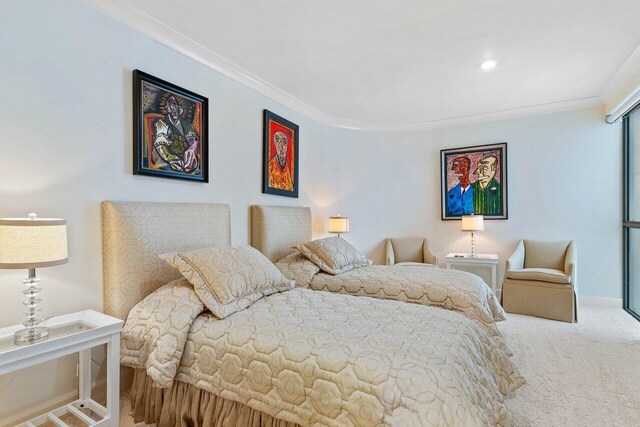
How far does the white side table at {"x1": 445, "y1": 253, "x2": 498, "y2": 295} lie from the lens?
166 inches

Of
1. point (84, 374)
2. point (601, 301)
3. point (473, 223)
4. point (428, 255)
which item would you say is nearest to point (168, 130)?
point (84, 374)

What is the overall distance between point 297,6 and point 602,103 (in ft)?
13.1

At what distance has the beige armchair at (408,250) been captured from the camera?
4.76m

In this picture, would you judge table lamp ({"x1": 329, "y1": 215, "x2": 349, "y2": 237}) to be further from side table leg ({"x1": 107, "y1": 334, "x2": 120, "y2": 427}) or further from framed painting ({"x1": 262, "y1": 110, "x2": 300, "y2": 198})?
side table leg ({"x1": 107, "y1": 334, "x2": 120, "y2": 427})

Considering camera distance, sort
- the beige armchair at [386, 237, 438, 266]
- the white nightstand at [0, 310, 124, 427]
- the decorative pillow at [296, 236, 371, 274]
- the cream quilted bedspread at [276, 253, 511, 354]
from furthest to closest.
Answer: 1. the beige armchair at [386, 237, 438, 266]
2. the decorative pillow at [296, 236, 371, 274]
3. the cream quilted bedspread at [276, 253, 511, 354]
4. the white nightstand at [0, 310, 124, 427]

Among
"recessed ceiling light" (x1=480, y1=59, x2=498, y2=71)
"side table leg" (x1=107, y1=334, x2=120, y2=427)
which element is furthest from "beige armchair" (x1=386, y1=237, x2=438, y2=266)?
"side table leg" (x1=107, y1=334, x2=120, y2=427)

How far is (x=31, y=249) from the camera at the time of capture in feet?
4.84

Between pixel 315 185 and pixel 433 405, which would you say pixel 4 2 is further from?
pixel 315 185

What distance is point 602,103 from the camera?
402 centimetres

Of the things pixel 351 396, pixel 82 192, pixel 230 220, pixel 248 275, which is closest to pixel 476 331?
pixel 351 396

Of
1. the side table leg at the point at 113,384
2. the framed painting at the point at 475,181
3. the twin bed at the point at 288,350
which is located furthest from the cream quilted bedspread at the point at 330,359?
the framed painting at the point at 475,181

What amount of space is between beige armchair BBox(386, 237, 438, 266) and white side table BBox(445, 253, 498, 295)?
0.33m

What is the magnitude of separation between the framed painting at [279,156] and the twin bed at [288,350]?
0.99m

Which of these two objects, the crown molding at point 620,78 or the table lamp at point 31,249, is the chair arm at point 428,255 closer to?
the crown molding at point 620,78
